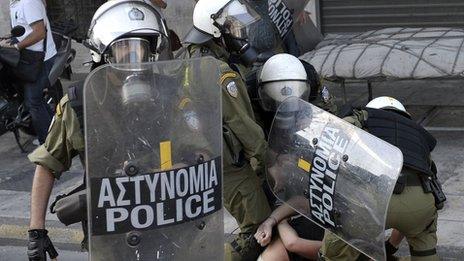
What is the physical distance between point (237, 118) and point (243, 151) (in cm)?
16

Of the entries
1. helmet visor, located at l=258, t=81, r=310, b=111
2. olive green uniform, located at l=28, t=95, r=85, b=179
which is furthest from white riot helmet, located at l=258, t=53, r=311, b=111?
olive green uniform, located at l=28, t=95, r=85, b=179

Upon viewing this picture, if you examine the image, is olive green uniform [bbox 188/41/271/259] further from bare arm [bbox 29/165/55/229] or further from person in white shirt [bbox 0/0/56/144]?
person in white shirt [bbox 0/0/56/144]

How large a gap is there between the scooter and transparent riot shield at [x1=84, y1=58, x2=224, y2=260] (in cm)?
514

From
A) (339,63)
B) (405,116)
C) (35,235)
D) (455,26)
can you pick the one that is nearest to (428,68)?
(339,63)

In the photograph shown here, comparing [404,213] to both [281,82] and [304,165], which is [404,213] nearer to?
[304,165]

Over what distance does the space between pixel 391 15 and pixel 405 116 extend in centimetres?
613

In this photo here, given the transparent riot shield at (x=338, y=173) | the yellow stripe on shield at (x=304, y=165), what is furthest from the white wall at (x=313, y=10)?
the yellow stripe on shield at (x=304, y=165)

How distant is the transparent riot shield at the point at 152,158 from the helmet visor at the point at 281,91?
927 millimetres

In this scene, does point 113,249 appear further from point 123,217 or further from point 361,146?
point 361,146

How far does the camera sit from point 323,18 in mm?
10508

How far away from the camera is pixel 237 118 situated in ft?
13.6

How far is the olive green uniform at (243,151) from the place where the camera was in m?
4.16

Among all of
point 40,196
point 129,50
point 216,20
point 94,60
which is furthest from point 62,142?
point 216,20

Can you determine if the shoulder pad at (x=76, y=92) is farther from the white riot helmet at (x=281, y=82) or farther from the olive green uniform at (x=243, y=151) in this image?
the white riot helmet at (x=281, y=82)
